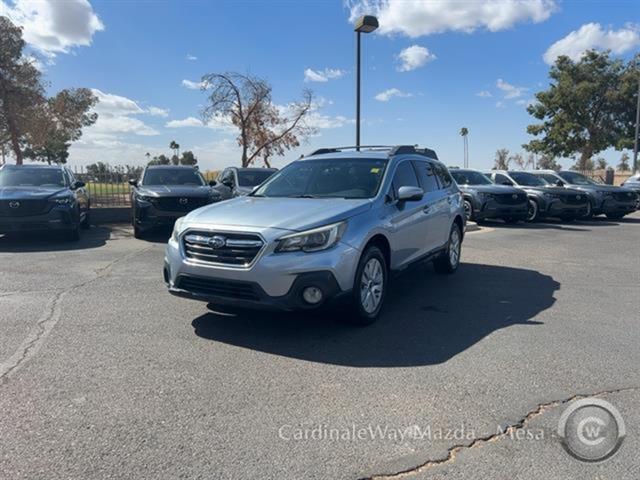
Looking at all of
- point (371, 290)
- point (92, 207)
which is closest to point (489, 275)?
point (371, 290)

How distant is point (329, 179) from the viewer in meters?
6.18

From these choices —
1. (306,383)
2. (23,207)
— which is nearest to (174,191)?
(23,207)

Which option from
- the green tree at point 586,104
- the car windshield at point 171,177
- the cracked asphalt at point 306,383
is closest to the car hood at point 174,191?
the car windshield at point 171,177

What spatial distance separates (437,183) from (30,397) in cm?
582

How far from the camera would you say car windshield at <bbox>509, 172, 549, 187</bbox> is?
57.4ft

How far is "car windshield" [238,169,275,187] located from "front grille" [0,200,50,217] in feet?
18.0

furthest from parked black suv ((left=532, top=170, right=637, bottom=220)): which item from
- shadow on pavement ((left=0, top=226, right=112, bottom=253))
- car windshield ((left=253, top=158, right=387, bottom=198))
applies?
shadow on pavement ((left=0, top=226, right=112, bottom=253))

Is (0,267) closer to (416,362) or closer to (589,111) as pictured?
(416,362)

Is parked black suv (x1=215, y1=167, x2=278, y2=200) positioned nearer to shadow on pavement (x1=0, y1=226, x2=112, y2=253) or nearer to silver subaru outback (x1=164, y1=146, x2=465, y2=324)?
shadow on pavement (x1=0, y1=226, x2=112, y2=253)

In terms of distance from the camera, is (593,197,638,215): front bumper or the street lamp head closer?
the street lamp head

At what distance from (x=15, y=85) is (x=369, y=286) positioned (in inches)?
924

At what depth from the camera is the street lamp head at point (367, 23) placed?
1260 centimetres

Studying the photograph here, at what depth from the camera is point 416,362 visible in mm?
4340

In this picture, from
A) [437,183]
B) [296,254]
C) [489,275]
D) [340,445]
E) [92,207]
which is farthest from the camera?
[92,207]
